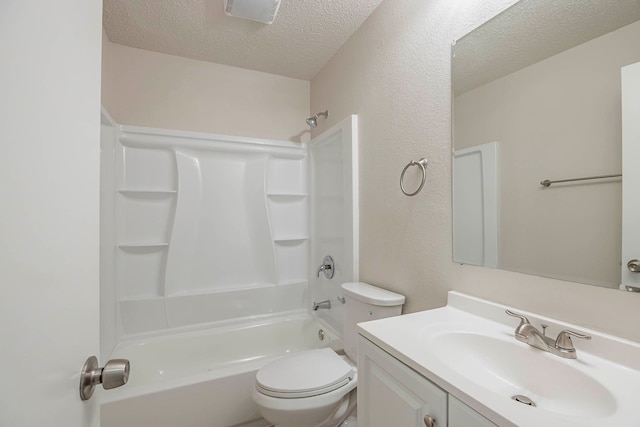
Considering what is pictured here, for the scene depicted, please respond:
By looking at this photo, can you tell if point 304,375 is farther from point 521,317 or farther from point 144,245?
point 144,245

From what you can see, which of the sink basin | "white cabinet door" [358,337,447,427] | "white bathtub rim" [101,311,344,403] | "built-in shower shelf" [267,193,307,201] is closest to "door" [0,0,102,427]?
"white cabinet door" [358,337,447,427]

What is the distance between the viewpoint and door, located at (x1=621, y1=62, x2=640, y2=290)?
681 mm

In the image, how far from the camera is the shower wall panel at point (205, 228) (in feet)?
6.61

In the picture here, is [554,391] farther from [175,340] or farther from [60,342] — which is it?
[175,340]

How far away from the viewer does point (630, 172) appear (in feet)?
2.26

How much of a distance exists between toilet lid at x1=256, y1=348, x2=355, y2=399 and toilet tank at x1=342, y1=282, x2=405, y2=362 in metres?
0.13

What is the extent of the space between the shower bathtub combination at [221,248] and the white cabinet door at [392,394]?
0.86 m

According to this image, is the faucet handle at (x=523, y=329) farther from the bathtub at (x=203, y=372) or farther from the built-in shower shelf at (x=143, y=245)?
the built-in shower shelf at (x=143, y=245)

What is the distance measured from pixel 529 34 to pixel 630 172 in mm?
545

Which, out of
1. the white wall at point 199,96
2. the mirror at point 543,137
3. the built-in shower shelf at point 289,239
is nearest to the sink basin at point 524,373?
the mirror at point 543,137

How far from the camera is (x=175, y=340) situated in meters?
2.01

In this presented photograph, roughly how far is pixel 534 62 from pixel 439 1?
554 millimetres

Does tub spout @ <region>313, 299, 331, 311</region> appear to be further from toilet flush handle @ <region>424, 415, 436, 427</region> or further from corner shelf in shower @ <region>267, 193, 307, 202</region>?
toilet flush handle @ <region>424, 415, 436, 427</region>

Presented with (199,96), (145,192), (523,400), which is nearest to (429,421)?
(523,400)
